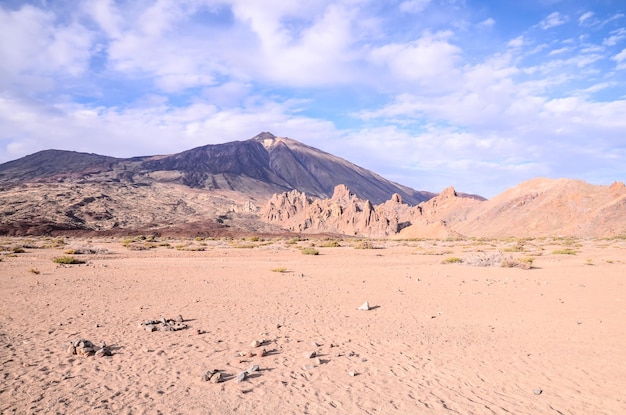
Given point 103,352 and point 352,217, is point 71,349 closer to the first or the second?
point 103,352

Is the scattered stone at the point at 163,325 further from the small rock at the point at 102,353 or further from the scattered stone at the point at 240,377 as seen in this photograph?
the scattered stone at the point at 240,377

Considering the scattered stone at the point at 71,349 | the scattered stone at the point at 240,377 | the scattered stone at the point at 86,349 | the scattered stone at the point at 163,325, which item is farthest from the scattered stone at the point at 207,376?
the scattered stone at the point at 163,325

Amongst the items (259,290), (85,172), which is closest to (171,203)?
(85,172)

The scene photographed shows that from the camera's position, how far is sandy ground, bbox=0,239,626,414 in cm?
479

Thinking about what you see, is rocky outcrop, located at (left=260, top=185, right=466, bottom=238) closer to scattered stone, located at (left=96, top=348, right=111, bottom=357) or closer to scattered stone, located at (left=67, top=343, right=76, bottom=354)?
scattered stone, located at (left=96, top=348, right=111, bottom=357)

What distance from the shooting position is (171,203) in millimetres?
106750

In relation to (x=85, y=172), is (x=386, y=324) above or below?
below

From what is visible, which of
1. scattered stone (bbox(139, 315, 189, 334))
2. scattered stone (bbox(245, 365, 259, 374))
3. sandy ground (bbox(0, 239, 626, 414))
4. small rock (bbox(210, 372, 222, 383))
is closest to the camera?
sandy ground (bbox(0, 239, 626, 414))

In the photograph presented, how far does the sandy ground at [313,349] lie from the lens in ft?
15.7

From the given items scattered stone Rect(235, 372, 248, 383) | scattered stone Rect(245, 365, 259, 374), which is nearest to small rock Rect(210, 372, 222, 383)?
scattered stone Rect(235, 372, 248, 383)

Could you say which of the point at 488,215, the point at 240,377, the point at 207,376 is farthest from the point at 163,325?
the point at 488,215

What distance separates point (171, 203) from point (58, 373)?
356 feet

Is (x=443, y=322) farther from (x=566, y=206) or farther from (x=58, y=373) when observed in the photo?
(x=566, y=206)

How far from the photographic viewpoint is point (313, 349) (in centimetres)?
667
